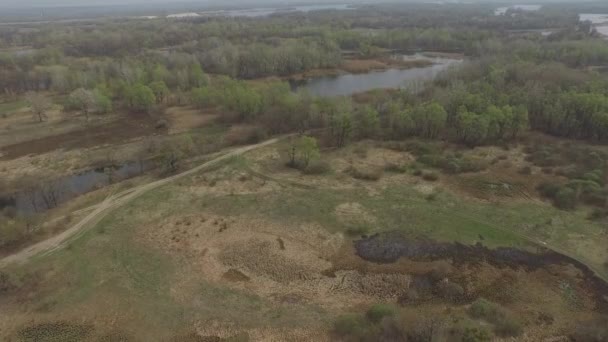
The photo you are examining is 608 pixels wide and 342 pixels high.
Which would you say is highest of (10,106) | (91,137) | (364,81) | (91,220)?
(364,81)

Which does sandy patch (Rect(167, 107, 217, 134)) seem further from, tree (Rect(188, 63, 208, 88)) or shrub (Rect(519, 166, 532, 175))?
shrub (Rect(519, 166, 532, 175))

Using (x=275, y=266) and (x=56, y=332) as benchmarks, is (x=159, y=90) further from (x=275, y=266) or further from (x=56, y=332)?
(x=56, y=332)

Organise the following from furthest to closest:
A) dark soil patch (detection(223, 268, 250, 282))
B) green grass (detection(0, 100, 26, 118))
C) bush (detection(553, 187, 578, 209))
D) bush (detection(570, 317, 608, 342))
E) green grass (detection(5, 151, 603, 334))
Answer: green grass (detection(0, 100, 26, 118)) < bush (detection(553, 187, 578, 209)) < dark soil patch (detection(223, 268, 250, 282)) < green grass (detection(5, 151, 603, 334)) < bush (detection(570, 317, 608, 342))

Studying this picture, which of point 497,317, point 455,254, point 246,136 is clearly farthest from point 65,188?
point 497,317

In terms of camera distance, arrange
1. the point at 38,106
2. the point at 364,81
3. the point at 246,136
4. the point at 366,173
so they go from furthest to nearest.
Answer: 1. the point at 364,81
2. the point at 38,106
3. the point at 246,136
4. the point at 366,173

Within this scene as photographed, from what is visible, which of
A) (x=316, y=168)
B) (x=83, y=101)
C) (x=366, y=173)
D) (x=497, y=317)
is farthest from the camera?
(x=83, y=101)

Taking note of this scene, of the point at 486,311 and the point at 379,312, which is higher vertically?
the point at 379,312

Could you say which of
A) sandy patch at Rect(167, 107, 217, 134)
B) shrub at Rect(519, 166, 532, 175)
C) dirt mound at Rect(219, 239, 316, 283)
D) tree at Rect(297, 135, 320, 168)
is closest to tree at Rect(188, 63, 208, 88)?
sandy patch at Rect(167, 107, 217, 134)
